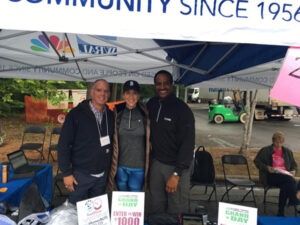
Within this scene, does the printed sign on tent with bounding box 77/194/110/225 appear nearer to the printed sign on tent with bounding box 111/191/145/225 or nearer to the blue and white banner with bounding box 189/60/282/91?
the printed sign on tent with bounding box 111/191/145/225

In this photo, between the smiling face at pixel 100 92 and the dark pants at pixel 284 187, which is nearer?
the smiling face at pixel 100 92

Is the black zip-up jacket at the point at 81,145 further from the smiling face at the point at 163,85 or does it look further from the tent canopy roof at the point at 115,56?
the tent canopy roof at the point at 115,56

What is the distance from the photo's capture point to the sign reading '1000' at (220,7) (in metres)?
1.22

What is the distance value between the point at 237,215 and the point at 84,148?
57.5 inches

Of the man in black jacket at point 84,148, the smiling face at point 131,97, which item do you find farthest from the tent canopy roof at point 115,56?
the man in black jacket at point 84,148

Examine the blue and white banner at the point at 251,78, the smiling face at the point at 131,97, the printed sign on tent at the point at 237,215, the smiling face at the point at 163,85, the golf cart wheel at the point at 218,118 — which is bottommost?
the golf cart wheel at the point at 218,118

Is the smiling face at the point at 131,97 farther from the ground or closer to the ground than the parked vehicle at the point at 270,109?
farther from the ground

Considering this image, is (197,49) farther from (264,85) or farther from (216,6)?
(264,85)

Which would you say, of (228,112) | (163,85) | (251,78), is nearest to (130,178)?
(163,85)

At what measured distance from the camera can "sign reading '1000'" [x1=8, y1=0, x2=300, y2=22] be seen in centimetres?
122

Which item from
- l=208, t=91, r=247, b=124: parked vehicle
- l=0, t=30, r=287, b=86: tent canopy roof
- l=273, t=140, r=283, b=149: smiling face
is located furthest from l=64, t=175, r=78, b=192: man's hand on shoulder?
l=208, t=91, r=247, b=124: parked vehicle

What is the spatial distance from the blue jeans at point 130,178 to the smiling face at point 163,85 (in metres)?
0.82

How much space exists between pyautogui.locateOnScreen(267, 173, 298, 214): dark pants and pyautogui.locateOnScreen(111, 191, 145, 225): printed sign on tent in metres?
3.04

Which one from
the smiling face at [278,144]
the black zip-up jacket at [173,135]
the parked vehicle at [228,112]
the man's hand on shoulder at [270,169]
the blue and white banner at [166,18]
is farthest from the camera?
the parked vehicle at [228,112]
